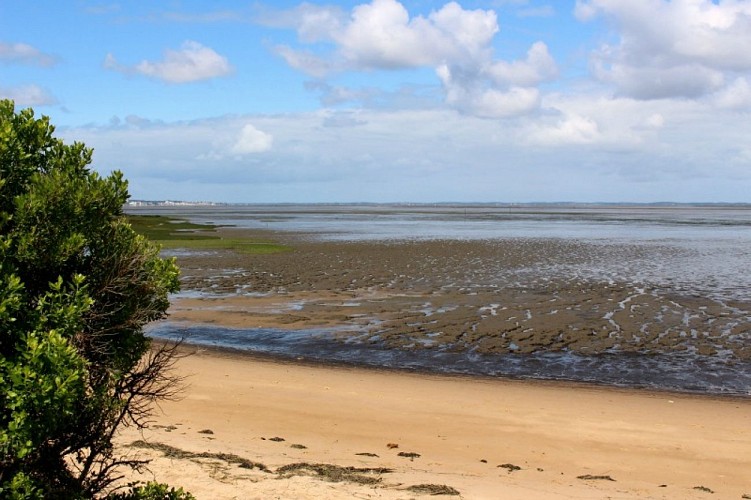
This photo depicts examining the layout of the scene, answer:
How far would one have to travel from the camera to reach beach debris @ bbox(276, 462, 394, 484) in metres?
8.49

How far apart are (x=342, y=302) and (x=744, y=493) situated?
18.4 m

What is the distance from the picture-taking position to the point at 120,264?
5.29 meters

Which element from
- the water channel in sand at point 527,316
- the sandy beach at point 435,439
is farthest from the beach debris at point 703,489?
the water channel in sand at point 527,316

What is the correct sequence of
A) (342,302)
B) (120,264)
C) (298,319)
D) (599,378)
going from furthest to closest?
(342,302), (298,319), (599,378), (120,264)

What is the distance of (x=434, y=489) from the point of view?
8125 mm

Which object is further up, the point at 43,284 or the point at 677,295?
the point at 43,284

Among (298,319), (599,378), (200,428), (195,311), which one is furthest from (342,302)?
(200,428)

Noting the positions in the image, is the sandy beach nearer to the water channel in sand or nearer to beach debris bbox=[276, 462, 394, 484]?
beach debris bbox=[276, 462, 394, 484]

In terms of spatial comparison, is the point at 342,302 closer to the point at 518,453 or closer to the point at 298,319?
the point at 298,319

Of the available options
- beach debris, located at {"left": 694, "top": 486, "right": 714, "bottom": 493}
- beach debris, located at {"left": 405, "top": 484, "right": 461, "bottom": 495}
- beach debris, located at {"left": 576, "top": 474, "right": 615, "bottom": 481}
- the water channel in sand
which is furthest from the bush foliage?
the water channel in sand

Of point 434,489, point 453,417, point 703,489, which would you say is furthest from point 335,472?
point 703,489

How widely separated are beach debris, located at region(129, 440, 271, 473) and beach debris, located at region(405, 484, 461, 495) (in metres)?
2.02

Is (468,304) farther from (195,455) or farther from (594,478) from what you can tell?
(195,455)

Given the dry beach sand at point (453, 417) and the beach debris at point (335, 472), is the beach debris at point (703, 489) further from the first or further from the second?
the beach debris at point (335, 472)
